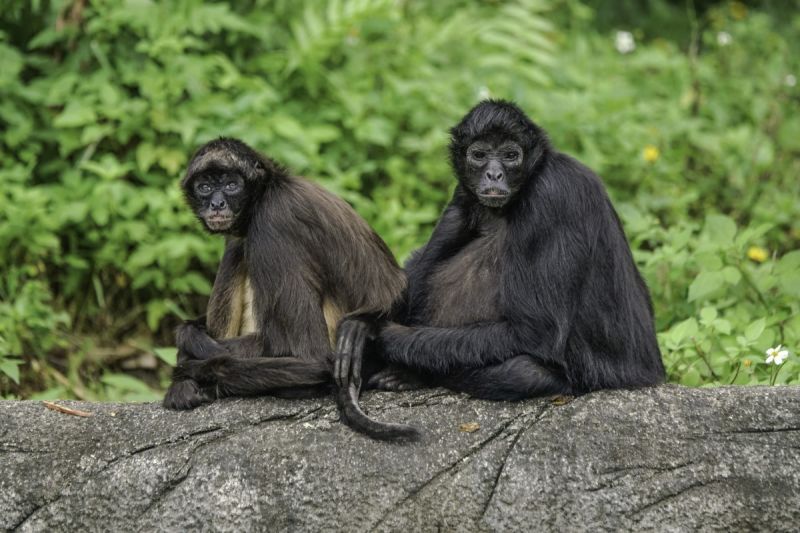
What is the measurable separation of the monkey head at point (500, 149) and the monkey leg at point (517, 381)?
81 centimetres

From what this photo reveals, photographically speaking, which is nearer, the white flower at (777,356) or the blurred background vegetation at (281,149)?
the white flower at (777,356)

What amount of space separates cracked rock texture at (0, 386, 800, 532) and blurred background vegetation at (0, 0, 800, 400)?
159cm

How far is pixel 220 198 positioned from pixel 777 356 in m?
2.96

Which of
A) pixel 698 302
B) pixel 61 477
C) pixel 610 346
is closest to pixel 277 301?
pixel 61 477

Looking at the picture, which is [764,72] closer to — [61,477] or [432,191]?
[432,191]

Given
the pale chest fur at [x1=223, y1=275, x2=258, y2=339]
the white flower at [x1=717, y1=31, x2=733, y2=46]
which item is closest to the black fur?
the pale chest fur at [x1=223, y1=275, x2=258, y2=339]

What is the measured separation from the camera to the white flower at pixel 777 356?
5562mm

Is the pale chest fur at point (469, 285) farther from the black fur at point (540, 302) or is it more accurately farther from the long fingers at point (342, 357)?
the long fingers at point (342, 357)

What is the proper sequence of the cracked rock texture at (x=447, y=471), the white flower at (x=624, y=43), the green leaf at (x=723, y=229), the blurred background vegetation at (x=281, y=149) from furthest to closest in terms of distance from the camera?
the white flower at (x=624, y=43) → the blurred background vegetation at (x=281, y=149) → the green leaf at (x=723, y=229) → the cracked rock texture at (x=447, y=471)

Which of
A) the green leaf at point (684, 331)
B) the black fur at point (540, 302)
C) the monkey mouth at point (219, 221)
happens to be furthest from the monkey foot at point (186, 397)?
the green leaf at point (684, 331)

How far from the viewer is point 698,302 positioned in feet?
22.8

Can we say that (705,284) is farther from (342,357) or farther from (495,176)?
(342,357)

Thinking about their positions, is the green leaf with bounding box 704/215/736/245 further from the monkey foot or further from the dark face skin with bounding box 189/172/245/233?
the monkey foot

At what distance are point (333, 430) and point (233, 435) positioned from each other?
18.1 inches
